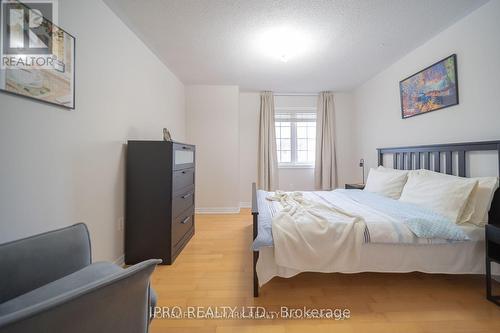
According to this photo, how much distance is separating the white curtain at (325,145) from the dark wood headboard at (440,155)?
114 cm

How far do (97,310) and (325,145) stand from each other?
4214 mm

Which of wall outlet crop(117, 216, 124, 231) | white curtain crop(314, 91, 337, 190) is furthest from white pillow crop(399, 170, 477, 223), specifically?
wall outlet crop(117, 216, 124, 231)

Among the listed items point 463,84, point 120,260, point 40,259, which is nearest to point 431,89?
point 463,84

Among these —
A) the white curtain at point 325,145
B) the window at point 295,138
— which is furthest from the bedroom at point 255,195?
the window at point 295,138

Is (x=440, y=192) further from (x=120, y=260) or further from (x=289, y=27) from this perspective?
(x=120, y=260)

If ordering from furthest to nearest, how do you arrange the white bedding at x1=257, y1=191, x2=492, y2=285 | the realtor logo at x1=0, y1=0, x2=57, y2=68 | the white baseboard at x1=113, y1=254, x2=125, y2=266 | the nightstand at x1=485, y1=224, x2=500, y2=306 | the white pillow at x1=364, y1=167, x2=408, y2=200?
the white pillow at x1=364, y1=167, x2=408, y2=200, the white baseboard at x1=113, y1=254, x2=125, y2=266, the white bedding at x1=257, y1=191, x2=492, y2=285, the nightstand at x1=485, y1=224, x2=500, y2=306, the realtor logo at x1=0, y1=0, x2=57, y2=68

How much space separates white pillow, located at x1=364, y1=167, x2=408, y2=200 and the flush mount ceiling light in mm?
1947

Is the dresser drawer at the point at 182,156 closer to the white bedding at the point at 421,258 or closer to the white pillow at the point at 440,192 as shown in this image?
the white bedding at the point at 421,258

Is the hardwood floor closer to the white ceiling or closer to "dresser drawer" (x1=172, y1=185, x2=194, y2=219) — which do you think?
"dresser drawer" (x1=172, y1=185, x2=194, y2=219)

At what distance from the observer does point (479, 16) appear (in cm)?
182

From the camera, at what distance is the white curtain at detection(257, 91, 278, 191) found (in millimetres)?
4102

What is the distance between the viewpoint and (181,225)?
2.33 metres

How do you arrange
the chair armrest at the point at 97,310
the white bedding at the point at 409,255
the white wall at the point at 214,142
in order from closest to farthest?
1. the chair armrest at the point at 97,310
2. the white bedding at the point at 409,255
3. the white wall at the point at 214,142

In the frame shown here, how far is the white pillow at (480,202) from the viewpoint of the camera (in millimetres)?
1564
